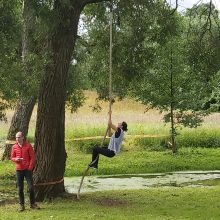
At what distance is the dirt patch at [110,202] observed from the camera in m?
14.2

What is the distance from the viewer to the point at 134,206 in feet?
45.3

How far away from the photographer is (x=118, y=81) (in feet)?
67.3

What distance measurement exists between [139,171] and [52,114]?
899cm

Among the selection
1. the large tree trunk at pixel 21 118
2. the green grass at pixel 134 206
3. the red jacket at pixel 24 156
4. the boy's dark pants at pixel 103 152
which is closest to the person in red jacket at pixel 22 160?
the red jacket at pixel 24 156

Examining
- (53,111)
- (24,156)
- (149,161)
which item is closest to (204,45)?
(53,111)

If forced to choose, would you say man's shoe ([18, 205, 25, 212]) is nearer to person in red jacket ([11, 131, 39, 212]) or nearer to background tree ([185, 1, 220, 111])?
person in red jacket ([11, 131, 39, 212])

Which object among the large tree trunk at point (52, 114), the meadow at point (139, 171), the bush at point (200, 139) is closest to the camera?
the meadow at point (139, 171)

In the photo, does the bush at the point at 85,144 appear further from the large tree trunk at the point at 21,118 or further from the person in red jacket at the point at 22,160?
the person in red jacket at the point at 22,160

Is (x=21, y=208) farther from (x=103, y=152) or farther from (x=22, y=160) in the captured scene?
(x=103, y=152)

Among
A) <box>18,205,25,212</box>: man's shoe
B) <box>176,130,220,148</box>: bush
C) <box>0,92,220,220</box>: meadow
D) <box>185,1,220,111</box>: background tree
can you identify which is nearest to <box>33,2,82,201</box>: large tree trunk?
<box>0,92,220,220</box>: meadow

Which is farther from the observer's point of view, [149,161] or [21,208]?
[149,161]

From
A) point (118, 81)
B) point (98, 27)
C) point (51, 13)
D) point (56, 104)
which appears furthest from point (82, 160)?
point (51, 13)

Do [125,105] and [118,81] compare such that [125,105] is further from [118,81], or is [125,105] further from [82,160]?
[118,81]

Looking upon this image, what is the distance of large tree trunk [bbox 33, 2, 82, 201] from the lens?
14766 millimetres
